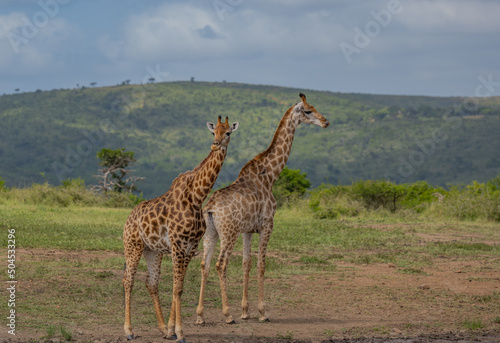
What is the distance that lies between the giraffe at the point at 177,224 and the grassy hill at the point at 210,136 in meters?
45.9

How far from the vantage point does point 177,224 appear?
778cm

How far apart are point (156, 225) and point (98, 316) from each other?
185cm

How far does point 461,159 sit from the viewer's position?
215 feet

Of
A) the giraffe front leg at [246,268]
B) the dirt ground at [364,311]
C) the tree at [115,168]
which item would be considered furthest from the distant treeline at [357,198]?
the giraffe front leg at [246,268]

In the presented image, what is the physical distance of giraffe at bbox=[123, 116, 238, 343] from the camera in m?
7.80

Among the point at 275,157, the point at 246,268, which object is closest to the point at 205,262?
the point at 246,268

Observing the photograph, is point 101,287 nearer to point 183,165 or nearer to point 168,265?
point 168,265

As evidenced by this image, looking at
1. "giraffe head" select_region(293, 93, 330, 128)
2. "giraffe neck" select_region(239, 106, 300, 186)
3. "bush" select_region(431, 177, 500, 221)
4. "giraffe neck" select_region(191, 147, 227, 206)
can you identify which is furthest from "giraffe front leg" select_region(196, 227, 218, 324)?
"bush" select_region(431, 177, 500, 221)

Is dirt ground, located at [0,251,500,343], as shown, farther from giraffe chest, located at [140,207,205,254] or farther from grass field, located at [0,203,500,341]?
giraffe chest, located at [140,207,205,254]

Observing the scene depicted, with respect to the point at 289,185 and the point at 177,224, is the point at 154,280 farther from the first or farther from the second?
the point at 289,185

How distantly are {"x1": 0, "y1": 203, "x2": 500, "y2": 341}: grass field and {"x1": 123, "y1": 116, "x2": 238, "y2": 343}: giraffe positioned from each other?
0.79 m

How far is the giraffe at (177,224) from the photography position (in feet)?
25.6

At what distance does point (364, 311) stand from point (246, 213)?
225cm

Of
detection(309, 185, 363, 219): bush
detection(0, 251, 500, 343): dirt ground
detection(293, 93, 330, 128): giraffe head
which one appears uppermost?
detection(293, 93, 330, 128): giraffe head
